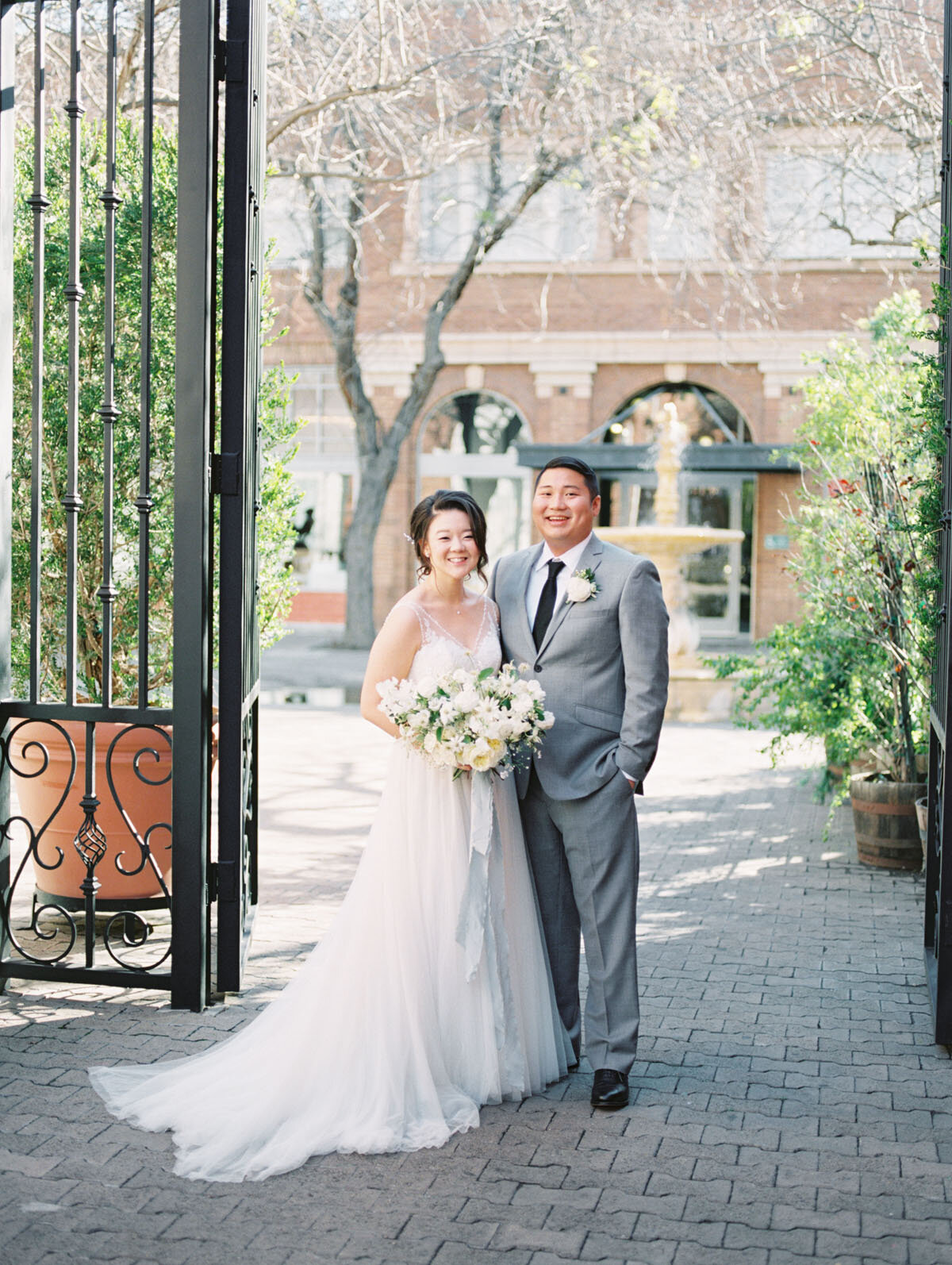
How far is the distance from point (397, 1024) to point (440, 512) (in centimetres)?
164

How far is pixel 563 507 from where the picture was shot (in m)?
4.63

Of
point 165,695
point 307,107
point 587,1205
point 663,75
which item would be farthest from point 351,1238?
point 663,75

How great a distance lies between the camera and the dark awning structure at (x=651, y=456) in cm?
2362

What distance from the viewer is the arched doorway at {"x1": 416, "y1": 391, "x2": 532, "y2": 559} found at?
26531 mm

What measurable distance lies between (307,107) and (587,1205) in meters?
7.68

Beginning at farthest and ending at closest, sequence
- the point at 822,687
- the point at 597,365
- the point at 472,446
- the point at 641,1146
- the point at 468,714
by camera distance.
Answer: the point at 472,446
the point at 597,365
the point at 822,687
the point at 468,714
the point at 641,1146

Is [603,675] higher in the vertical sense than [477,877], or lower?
higher

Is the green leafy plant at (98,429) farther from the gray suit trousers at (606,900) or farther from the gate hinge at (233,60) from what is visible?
the gray suit trousers at (606,900)

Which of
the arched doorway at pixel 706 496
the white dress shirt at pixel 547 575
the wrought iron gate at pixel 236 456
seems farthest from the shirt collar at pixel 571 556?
the arched doorway at pixel 706 496

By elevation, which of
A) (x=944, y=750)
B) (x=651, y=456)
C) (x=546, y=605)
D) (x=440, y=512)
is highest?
(x=651, y=456)

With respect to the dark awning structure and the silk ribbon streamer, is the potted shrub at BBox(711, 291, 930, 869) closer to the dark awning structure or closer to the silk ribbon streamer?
the silk ribbon streamer

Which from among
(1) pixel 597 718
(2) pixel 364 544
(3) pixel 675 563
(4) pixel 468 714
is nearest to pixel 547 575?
(1) pixel 597 718

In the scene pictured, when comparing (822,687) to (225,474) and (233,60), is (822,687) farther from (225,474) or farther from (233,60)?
(233,60)

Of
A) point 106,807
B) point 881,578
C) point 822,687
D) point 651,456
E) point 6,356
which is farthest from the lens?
point 651,456
